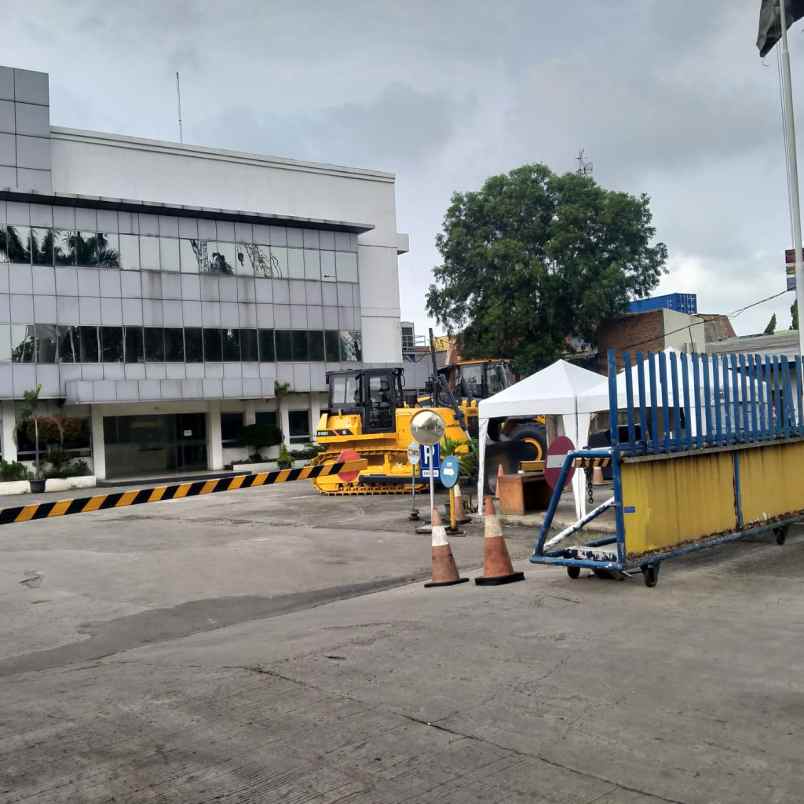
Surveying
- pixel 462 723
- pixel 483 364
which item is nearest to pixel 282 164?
pixel 483 364

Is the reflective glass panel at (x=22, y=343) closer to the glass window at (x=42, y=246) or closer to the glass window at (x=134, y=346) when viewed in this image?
the glass window at (x=42, y=246)

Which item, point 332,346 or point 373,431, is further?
point 332,346

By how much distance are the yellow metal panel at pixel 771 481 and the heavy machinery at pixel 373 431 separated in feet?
35.0

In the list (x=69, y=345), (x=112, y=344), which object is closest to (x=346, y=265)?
(x=112, y=344)

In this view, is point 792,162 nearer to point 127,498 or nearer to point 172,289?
point 127,498

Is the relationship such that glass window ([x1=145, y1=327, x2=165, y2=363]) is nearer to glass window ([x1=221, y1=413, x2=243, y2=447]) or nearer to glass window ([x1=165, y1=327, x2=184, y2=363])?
glass window ([x1=165, y1=327, x2=184, y2=363])

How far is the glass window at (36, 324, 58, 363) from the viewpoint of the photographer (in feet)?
126

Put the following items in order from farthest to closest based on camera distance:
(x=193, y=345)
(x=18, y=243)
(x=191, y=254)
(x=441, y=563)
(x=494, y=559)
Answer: (x=191, y=254), (x=193, y=345), (x=18, y=243), (x=441, y=563), (x=494, y=559)

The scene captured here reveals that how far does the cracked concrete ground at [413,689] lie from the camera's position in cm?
448

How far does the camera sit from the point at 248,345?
Result: 144 feet

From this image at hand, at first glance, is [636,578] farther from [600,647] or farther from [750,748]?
[750,748]

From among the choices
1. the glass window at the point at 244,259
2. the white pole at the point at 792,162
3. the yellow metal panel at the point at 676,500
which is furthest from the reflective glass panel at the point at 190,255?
the yellow metal panel at the point at 676,500

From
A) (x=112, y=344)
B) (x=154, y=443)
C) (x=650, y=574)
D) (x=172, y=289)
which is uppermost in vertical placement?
(x=172, y=289)

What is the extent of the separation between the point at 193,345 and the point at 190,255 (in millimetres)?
4287
